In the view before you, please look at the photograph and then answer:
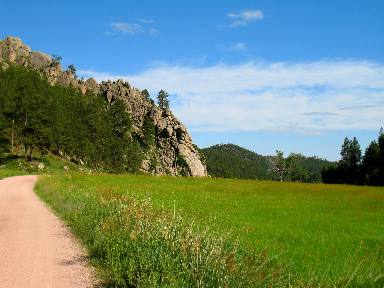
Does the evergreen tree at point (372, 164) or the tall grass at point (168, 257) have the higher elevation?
the evergreen tree at point (372, 164)

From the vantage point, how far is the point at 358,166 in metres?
134

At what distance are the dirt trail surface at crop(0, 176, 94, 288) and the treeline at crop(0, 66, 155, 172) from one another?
5741 cm

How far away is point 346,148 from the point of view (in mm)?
146000

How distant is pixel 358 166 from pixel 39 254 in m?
135

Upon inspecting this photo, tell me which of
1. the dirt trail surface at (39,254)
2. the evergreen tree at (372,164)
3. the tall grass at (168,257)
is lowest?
the dirt trail surface at (39,254)

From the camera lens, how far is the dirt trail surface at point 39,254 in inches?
386

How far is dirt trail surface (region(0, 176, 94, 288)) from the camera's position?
9.80 m

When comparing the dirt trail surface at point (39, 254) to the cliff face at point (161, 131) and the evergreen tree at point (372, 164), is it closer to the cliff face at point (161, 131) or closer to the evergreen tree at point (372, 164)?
the evergreen tree at point (372, 164)

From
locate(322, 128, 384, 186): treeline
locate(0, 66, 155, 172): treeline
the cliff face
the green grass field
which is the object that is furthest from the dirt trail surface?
the cliff face

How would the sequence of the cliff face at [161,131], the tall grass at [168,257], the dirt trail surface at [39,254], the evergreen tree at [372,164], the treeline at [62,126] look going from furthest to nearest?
1. the cliff face at [161,131]
2. the evergreen tree at [372,164]
3. the treeline at [62,126]
4. the dirt trail surface at [39,254]
5. the tall grass at [168,257]

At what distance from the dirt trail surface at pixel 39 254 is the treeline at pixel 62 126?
188ft

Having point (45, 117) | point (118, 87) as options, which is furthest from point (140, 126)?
point (45, 117)

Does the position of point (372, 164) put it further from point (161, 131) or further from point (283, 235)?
point (283, 235)

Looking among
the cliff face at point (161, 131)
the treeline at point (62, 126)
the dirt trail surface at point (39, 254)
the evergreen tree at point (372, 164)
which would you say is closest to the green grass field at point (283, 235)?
the dirt trail surface at point (39, 254)
